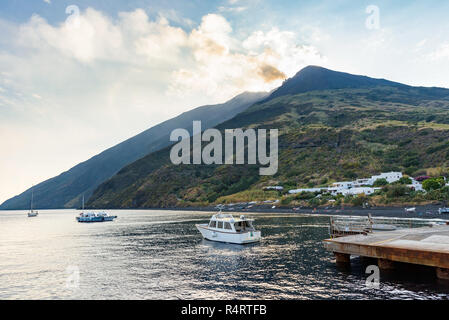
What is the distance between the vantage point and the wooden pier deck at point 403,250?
20.5m

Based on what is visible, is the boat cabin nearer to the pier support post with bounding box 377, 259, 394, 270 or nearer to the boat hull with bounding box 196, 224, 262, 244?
the boat hull with bounding box 196, 224, 262, 244

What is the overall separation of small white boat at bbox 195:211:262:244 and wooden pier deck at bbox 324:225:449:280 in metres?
17.4

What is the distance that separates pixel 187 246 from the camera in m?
45.3

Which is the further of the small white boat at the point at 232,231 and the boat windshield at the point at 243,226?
the boat windshield at the point at 243,226

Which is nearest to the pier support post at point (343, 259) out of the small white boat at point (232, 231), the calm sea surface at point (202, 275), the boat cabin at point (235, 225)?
the calm sea surface at point (202, 275)

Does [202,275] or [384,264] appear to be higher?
[384,264]

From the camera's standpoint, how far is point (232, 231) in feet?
151

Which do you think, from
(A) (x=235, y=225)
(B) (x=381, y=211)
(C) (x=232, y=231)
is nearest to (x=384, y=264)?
(C) (x=232, y=231)

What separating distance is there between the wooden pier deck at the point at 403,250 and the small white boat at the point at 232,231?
57.0ft

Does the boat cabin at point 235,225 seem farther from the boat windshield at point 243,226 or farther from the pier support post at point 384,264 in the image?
the pier support post at point 384,264

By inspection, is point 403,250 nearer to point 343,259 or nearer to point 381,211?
point 343,259

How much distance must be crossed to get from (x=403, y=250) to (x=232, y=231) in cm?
2719
